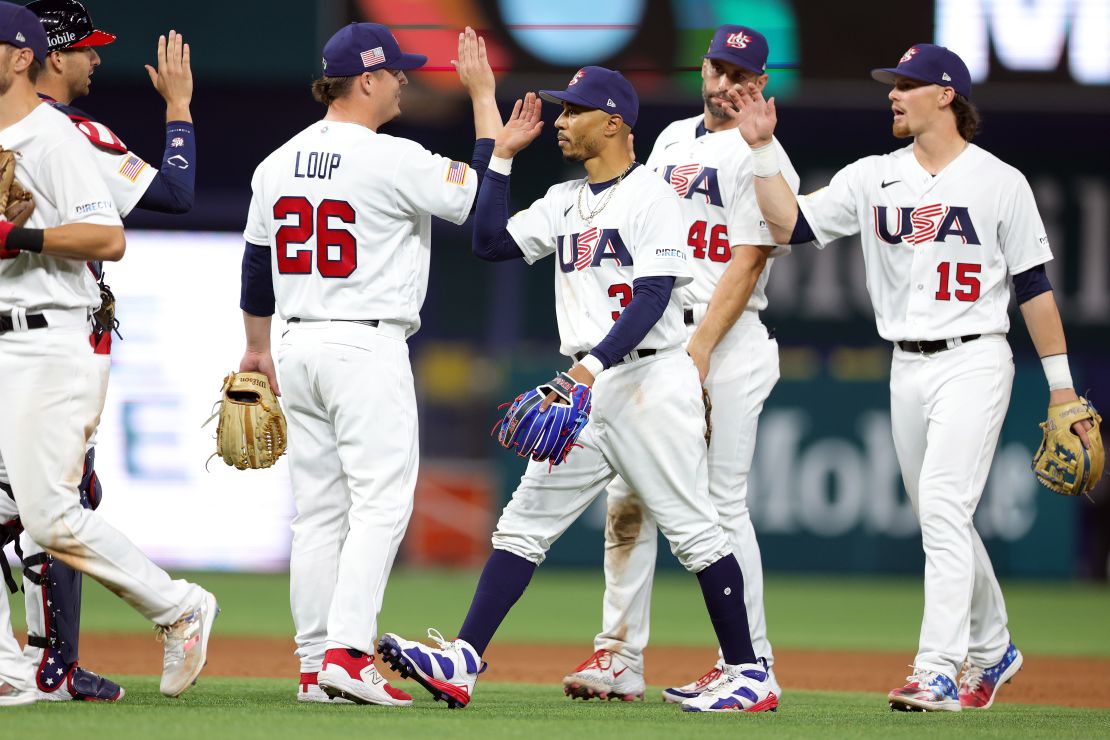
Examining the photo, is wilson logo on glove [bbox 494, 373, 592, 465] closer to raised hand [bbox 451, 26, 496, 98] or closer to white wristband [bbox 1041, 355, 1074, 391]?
raised hand [bbox 451, 26, 496, 98]

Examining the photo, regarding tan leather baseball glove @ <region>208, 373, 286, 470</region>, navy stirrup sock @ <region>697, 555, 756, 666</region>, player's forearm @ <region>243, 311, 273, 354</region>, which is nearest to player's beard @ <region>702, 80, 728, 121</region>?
navy stirrup sock @ <region>697, 555, 756, 666</region>

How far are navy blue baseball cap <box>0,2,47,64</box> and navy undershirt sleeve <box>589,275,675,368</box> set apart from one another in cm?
184

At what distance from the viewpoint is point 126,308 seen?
12.2m

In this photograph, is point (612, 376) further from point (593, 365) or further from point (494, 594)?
point (494, 594)

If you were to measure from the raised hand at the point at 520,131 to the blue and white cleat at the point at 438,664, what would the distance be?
155 cm

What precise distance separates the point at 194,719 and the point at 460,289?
33.1ft

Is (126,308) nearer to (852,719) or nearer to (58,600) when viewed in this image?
(58,600)

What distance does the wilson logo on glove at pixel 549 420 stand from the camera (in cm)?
452

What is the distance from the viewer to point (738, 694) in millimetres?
4887

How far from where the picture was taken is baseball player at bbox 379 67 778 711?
15.8ft

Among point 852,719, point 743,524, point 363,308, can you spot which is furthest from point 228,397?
point 852,719

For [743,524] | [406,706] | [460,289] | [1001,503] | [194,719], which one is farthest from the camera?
[460,289]

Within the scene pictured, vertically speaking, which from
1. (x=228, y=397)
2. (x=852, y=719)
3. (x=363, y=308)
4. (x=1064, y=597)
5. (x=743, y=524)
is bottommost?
(x=1064, y=597)

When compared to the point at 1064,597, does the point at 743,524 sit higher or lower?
higher
